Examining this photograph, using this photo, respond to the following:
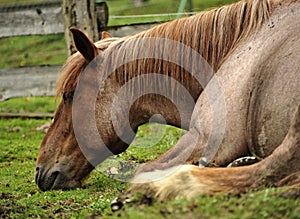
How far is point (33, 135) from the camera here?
8227mm

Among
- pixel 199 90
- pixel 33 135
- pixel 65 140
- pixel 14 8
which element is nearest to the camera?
pixel 199 90

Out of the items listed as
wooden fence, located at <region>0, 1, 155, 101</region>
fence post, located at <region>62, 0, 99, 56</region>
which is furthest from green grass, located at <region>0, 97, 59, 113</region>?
fence post, located at <region>62, 0, 99, 56</region>

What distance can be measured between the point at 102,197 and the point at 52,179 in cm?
62

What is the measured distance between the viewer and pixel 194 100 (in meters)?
4.68

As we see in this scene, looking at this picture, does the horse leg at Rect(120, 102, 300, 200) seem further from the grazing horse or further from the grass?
the grass

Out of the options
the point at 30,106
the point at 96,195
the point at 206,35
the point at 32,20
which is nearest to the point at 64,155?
the point at 96,195

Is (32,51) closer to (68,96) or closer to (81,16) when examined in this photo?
(81,16)

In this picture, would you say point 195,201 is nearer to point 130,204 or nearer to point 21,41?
point 130,204

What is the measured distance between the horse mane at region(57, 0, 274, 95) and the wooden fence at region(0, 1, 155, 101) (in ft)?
14.6

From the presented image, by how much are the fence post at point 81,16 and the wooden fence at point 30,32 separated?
0.44m

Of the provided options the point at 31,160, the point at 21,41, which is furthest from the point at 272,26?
the point at 21,41

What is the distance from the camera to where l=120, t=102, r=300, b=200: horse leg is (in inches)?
123

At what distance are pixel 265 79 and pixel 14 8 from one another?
254 inches

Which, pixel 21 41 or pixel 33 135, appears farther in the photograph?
pixel 21 41
